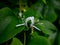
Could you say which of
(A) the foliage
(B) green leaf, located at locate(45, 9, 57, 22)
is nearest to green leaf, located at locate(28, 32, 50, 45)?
(A) the foliage

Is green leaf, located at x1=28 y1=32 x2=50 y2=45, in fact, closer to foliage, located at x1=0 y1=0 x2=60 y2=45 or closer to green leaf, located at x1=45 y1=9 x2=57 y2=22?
foliage, located at x1=0 y1=0 x2=60 y2=45

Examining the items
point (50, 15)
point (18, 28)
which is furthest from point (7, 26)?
point (50, 15)

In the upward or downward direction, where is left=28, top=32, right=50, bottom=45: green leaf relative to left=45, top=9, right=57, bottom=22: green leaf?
downward

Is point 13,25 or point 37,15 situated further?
point 37,15

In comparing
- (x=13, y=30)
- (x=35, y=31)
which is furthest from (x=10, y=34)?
(x=35, y=31)

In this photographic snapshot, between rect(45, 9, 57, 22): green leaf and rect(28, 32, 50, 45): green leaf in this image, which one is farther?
rect(45, 9, 57, 22): green leaf

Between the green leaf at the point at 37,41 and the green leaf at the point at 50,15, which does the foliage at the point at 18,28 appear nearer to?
the green leaf at the point at 37,41

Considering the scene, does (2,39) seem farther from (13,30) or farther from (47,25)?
(47,25)

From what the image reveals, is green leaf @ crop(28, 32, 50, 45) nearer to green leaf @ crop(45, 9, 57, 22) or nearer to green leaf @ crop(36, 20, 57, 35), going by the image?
green leaf @ crop(36, 20, 57, 35)
